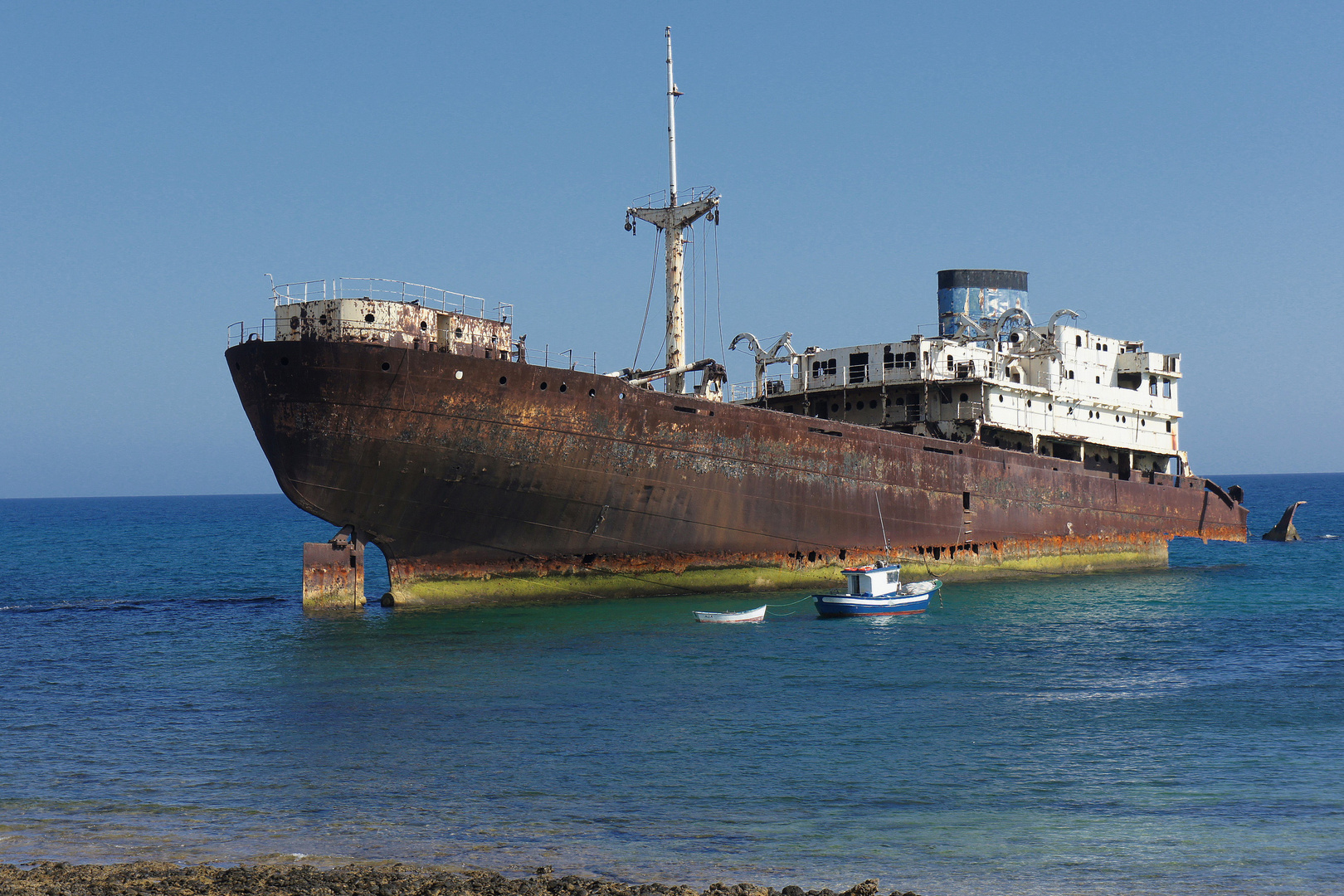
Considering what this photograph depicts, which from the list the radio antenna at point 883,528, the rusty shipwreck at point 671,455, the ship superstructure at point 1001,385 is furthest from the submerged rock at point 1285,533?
the radio antenna at point 883,528

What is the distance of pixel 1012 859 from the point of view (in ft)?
33.6

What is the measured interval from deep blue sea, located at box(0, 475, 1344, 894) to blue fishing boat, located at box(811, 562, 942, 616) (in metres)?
0.96

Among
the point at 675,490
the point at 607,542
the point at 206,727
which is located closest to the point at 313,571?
the point at 607,542

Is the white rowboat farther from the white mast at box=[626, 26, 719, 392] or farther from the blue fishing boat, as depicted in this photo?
the white mast at box=[626, 26, 719, 392]

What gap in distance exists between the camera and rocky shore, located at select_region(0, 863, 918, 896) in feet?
28.9

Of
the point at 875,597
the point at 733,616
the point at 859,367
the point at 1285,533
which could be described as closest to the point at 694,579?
the point at 733,616

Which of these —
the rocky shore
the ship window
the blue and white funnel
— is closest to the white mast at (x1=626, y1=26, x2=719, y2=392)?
the ship window

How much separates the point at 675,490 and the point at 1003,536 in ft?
39.9

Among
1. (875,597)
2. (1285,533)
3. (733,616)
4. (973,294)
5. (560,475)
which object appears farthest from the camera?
(1285,533)

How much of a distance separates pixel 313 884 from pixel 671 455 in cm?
1788

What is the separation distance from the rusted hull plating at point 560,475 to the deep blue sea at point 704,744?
122cm

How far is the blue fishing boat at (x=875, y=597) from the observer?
2605cm

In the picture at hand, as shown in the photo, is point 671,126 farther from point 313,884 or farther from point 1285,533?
point 1285,533

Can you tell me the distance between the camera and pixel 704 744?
47.4 feet
